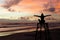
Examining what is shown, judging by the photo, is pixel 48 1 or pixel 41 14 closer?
pixel 41 14

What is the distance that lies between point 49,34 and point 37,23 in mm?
236

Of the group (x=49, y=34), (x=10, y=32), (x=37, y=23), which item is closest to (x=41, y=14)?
(x=37, y=23)

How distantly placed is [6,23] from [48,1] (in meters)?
0.68

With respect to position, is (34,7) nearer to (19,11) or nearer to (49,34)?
(19,11)

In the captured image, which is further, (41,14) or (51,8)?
(51,8)

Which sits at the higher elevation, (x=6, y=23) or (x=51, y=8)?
(x=51, y=8)

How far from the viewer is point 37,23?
2402 mm

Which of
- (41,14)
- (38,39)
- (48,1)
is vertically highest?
(48,1)

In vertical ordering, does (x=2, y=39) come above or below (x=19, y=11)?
below

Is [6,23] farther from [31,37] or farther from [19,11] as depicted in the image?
[31,37]

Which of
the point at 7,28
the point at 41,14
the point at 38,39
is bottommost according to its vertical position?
the point at 38,39

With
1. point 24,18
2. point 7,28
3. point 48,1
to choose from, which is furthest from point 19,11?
point 48,1

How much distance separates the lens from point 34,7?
2.47 metres

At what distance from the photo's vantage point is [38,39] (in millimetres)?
2424
